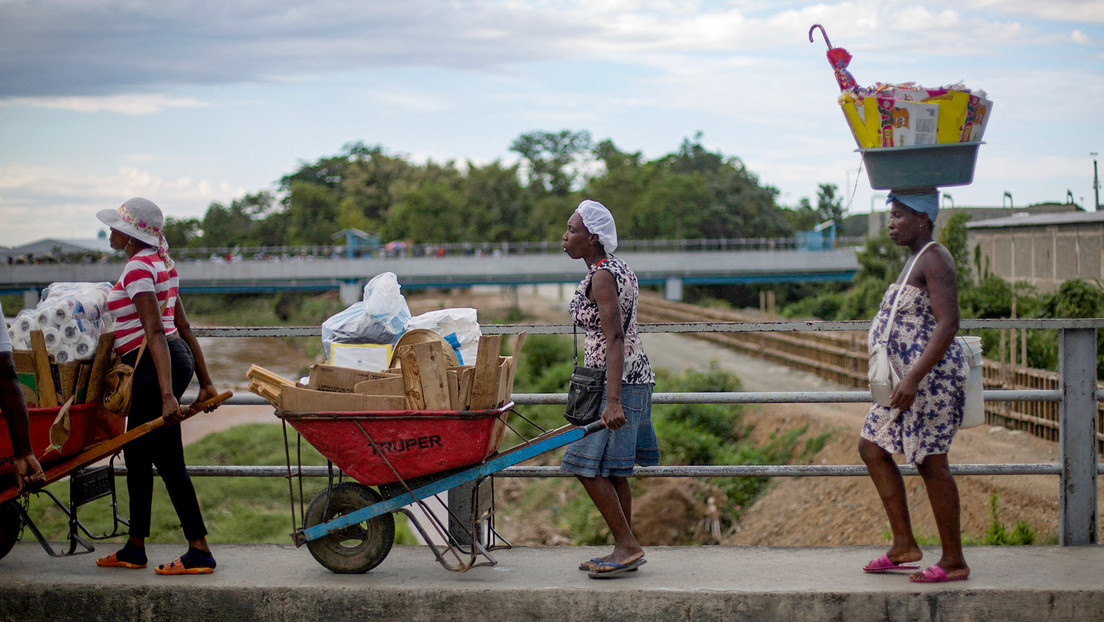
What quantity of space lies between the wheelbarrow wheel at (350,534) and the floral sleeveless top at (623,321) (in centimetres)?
116

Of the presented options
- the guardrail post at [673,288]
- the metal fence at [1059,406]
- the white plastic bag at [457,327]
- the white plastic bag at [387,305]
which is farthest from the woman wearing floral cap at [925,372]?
the guardrail post at [673,288]

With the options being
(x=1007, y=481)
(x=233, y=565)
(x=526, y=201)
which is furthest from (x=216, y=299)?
(x=233, y=565)

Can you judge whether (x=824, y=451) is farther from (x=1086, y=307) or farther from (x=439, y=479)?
(x=439, y=479)

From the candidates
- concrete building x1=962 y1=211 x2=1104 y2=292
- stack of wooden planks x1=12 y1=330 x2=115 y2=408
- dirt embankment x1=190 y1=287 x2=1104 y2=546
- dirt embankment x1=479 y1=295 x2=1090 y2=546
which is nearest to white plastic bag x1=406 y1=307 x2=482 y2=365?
stack of wooden planks x1=12 y1=330 x2=115 y2=408

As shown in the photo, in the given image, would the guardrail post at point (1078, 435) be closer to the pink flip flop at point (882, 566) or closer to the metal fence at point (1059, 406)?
the metal fence at point (1059, 406)

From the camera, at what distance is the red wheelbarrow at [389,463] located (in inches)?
158

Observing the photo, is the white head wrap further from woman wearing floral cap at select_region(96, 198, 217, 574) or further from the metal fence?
woman wearing floral cap at select_region(96, 198, 217, 574)

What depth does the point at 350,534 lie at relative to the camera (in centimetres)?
431

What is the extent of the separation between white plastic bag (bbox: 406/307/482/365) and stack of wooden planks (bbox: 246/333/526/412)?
0.76 ft

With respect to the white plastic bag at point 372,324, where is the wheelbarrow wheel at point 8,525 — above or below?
below

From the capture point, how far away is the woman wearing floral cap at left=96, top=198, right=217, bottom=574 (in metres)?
4.15

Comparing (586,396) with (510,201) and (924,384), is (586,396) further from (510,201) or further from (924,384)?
(510,201)

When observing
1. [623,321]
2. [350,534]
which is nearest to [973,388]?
[623,321]

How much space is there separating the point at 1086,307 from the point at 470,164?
72.7m
